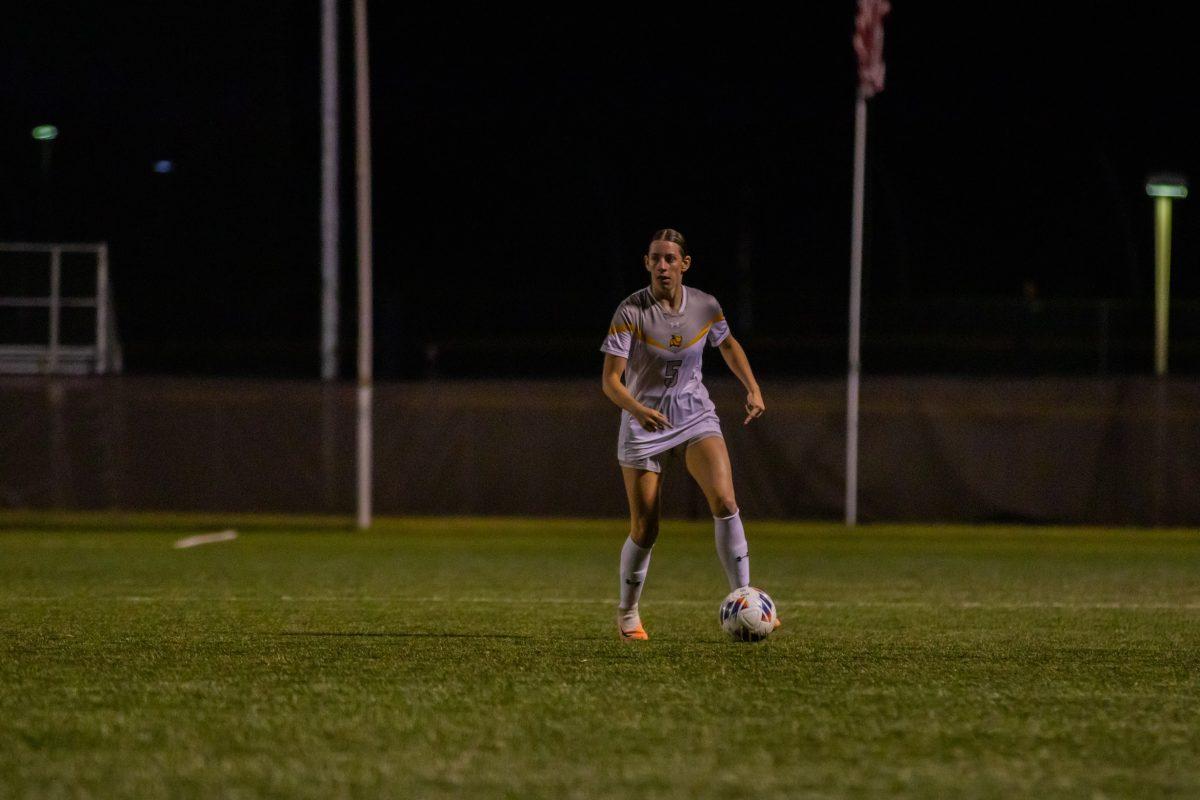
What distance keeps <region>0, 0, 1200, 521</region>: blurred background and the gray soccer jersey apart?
747 inches

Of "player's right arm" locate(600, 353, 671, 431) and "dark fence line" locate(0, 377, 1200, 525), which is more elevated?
"player's right arm" locate(600, 353, 671, 431)

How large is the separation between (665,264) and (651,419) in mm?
797

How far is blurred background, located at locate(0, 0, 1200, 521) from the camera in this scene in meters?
29.5

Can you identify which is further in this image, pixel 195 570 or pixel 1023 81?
pixel 1023 81

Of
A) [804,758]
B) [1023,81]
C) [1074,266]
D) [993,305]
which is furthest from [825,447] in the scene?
[1023,81]

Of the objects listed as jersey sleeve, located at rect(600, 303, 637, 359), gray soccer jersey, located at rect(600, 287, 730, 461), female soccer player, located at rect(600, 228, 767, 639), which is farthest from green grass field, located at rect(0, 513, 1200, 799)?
jersey sleeve, located at rect(600, 303, 637, 359)

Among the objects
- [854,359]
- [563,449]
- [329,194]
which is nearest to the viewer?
[854,359]

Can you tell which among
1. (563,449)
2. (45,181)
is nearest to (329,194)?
(563,449)

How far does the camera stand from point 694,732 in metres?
6.29

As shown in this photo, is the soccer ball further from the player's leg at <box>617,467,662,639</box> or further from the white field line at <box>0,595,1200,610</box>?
the white field line at <box>0,595,1200,610</box>

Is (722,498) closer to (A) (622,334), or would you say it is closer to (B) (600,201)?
(A) (622,334)

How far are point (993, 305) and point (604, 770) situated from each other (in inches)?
928

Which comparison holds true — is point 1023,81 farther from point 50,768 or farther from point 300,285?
point 50,768

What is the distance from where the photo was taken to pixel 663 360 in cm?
902
